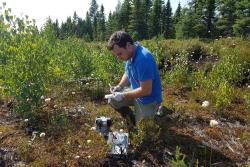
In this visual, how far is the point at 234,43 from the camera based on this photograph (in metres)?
10.5

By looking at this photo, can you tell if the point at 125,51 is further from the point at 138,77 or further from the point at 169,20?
the point at 169,20

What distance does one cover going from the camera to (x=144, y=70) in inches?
184

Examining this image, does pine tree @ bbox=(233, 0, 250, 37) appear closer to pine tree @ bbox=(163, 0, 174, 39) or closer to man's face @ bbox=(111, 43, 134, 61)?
pine tree @ bbox=(163, 0, 174, 39)

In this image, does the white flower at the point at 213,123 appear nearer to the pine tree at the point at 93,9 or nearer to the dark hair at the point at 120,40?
the dark hair at the point at 120,40

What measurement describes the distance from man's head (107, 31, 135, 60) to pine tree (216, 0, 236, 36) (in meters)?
30.8

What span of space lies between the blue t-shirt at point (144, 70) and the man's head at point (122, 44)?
15cm

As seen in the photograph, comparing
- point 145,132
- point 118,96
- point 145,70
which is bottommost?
point 145,132

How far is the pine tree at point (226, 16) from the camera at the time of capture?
3359 cm

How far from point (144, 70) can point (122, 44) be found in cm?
47

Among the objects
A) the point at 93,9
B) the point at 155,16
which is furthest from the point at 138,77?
the point at 93,9

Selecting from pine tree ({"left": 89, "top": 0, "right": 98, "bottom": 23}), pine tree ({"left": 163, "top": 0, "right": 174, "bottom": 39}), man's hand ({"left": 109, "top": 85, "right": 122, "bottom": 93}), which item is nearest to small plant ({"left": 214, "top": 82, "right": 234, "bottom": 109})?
man's hand ({"left": 109, "top": 85, "right": 122, "bottom": 93})

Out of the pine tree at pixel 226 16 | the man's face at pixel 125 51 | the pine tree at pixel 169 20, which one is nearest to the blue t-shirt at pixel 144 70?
the man's face at pixel 125 51

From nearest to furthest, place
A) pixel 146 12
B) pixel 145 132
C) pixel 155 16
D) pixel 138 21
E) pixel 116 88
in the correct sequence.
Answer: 1. pixel 145 132
2. pixel 116 88
3. pixel 138 21
4. pixel 155 16
5. pixel 146 12

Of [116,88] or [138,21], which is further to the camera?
[138,21]
